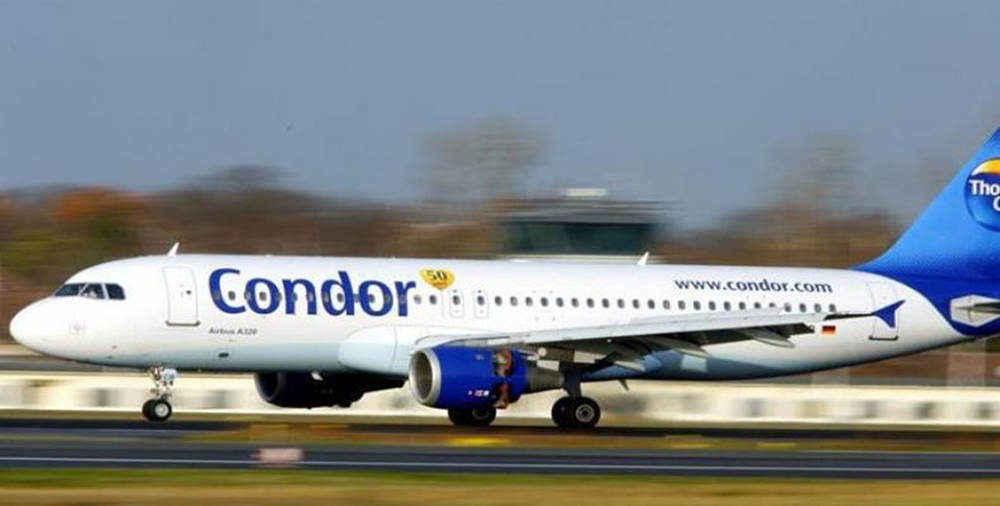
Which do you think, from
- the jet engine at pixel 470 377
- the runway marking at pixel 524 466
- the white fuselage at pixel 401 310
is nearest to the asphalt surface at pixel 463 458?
the runway marking at pixel 524 466

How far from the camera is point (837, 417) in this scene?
1721 inches

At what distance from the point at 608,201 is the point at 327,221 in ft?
218

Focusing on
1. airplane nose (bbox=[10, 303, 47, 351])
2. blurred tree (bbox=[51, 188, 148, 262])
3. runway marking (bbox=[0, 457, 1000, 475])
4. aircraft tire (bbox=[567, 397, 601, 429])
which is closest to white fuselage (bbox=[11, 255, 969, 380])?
airplane nose (bbox=[10, 303, 47, 351])

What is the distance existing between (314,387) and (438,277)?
300 centimetres

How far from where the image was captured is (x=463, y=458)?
83.3 ft

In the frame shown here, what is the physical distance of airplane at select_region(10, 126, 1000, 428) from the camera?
33812mm

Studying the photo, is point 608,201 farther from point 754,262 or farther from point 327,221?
point 327,221

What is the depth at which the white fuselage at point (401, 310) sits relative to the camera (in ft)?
111

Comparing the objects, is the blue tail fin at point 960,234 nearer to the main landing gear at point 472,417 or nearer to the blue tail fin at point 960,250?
the blue tail fin at point 960,250

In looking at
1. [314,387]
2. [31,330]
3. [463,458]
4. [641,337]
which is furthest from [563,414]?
[463,458]

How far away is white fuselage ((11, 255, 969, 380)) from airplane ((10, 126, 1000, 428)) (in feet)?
0.11

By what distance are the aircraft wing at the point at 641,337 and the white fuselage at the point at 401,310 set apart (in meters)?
0.69

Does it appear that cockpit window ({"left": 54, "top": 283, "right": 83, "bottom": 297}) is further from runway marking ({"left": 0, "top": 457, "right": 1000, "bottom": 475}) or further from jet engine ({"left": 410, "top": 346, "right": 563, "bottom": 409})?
runway marking ({"left": 0, "top": 457, "right": 1000, "bottom": 475})

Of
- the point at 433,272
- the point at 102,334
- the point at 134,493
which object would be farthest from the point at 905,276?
the point at 134,493
